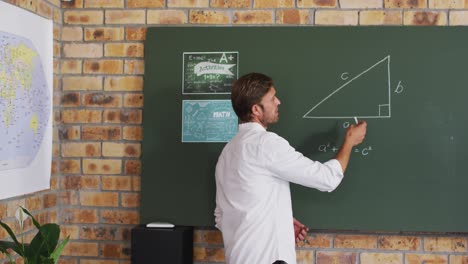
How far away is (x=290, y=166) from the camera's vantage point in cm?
210

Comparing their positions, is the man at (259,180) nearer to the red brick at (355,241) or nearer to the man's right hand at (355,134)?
the man's right hand at (355,134)

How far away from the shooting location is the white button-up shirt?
6.87 ft

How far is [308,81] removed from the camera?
8.41 feet

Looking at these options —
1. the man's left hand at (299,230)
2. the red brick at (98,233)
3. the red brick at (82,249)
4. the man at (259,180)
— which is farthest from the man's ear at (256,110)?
the red brick at (82,249)

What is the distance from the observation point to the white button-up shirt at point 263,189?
2.09 metres

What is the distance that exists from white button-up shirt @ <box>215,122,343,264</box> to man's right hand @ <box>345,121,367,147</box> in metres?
0.24

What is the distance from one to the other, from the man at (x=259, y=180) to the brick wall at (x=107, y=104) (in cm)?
52

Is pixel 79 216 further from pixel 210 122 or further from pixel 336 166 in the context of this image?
pixel 336 166

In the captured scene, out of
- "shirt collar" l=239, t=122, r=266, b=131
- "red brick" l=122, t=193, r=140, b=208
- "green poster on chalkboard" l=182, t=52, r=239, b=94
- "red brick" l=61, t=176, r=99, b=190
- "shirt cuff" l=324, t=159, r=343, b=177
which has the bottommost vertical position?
"red brick" l=122, t=193, r=140, b=208

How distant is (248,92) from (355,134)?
603 millimetres

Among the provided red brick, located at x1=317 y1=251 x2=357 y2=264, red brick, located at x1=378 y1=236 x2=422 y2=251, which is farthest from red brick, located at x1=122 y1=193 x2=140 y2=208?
red brick, located at x1=378 y1=236 x2=422 y2=251

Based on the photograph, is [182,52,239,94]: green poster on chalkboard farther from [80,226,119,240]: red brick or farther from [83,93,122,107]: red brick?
[80,226,119,240]: red brick

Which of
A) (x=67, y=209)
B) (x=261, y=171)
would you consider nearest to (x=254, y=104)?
(x=261, y=171)

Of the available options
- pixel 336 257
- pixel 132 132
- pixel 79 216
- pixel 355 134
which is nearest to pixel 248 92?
pixel 355 134
